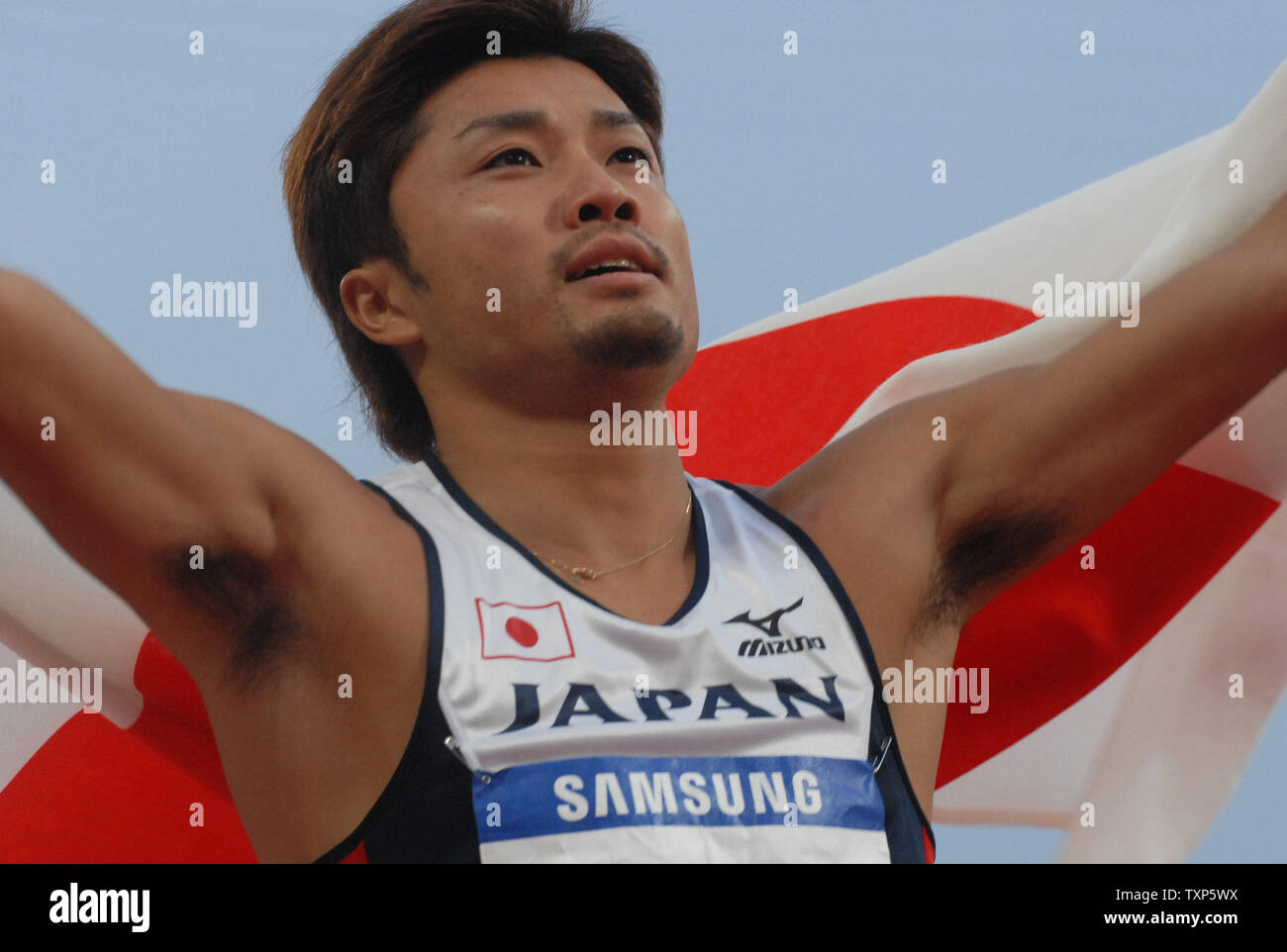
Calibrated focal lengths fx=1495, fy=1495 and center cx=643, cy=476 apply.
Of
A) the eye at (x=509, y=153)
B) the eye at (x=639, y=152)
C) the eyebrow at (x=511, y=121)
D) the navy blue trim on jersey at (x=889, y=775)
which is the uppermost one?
the eyebrow at (x=511, y=121)

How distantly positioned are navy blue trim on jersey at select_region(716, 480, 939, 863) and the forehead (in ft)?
2.19

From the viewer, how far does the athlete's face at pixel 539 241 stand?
5.82ft

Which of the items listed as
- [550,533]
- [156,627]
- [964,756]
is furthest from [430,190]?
[964,756]

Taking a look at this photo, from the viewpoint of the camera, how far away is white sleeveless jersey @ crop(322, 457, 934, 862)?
4.81ft

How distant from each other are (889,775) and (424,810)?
1.71 feet

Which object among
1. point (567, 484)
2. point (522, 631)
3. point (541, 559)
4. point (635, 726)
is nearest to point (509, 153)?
point (567, 484)

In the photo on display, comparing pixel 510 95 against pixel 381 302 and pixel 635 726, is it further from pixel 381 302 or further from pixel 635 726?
pixel 635 726

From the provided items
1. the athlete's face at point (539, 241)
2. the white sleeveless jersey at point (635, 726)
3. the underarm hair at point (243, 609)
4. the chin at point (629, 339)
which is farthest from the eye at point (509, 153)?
the underarm hair at point (243, 609)

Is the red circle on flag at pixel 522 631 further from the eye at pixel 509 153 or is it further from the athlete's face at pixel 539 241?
the eye at pixel 509 153

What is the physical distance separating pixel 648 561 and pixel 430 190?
55cm

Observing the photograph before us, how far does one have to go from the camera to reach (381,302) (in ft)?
6.54

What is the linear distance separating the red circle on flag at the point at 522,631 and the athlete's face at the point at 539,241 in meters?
0.35

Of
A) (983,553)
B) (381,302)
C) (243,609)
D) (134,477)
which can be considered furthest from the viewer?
(381,302)
